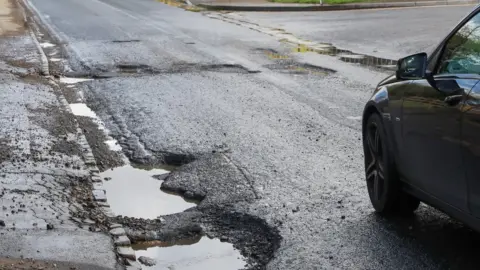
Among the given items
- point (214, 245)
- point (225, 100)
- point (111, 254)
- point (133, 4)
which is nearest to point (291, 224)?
point (214, 245)

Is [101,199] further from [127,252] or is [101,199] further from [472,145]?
[472,145]

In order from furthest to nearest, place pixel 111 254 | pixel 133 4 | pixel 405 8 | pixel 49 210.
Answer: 1. pixel 133 4
2. pixel 405 8
3. pixel 49 210
4. pixel 111 254

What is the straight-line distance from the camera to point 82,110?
37.7 feet

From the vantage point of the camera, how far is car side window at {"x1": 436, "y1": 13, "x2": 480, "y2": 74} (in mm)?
5133

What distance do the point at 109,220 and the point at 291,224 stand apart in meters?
1.44

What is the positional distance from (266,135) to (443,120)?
4.62 m

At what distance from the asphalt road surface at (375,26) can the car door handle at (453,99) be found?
470 inches

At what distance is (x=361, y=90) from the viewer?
506 inches

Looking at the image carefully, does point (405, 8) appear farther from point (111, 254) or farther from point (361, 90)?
point (111, 254)

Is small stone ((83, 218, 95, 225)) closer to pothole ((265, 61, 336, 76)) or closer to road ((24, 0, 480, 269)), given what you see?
road ((24, 0, 480, 269))

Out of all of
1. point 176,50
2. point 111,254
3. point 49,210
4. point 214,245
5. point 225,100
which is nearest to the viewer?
point 111,254

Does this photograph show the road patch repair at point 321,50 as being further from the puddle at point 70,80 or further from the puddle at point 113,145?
the puddle at point 113,145

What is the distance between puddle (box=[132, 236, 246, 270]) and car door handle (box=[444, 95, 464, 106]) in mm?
1741

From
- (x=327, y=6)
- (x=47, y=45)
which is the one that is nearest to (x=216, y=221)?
(x=47, y=45)
